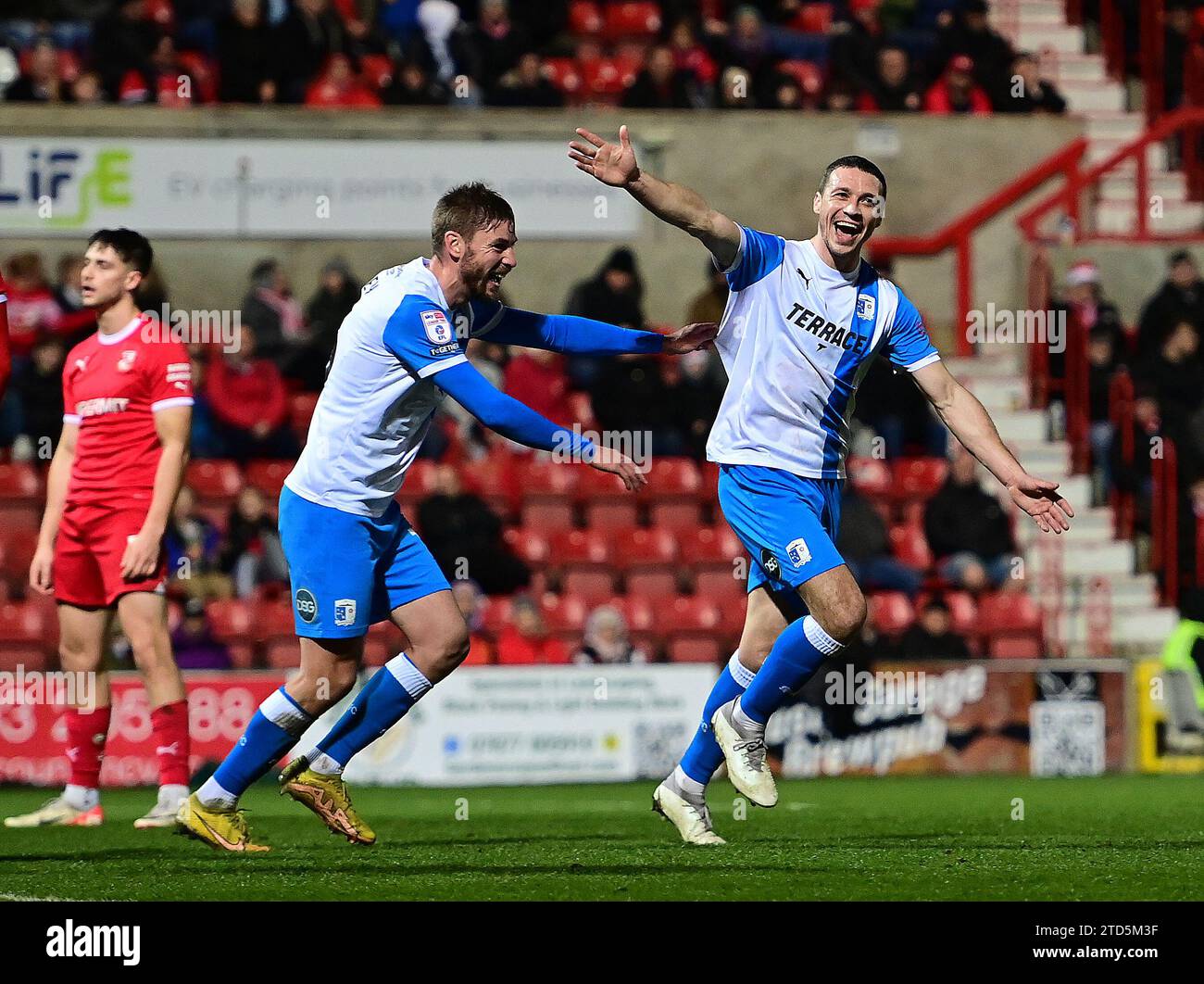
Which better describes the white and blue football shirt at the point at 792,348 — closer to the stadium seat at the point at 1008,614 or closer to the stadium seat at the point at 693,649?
the stadium seat at the point at 693,649

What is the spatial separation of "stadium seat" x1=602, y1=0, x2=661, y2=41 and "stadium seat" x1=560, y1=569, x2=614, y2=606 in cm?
698

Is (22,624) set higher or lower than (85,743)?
higher

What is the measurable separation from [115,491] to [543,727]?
561 centimetres

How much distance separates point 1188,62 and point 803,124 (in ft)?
15.6

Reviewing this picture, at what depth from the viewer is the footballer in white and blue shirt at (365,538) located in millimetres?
7238

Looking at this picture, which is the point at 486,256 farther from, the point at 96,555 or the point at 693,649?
the point at 693,649

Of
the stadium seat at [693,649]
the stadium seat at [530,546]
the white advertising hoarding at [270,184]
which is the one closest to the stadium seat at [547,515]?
the stadium seat at [530,546]

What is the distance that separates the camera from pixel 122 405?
8.84 m

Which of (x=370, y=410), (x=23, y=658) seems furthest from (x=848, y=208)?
(x=23, y=658)

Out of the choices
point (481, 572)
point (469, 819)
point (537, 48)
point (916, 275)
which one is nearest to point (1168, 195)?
point (916, 275)

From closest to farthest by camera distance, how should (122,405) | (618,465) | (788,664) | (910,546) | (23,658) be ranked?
1. (618,465)
2. (788,664)
3. (122,405)
4. (23,658)
5. (910,546)

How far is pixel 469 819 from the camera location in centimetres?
1002

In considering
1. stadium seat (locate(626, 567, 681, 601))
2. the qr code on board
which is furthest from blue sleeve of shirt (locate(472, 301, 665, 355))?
stadium seat (locate(626, 567, 681, 601))

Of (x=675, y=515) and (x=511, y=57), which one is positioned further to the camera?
(x=511, y=57)
